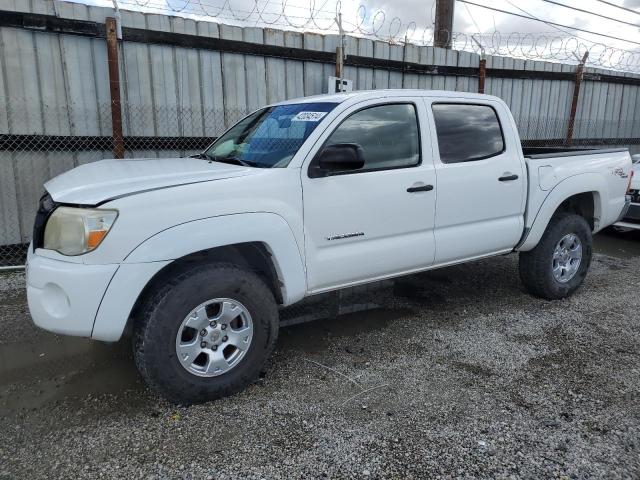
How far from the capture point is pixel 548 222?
4750 mm

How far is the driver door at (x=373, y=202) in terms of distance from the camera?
3.33 m

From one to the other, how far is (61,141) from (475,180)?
494 cm

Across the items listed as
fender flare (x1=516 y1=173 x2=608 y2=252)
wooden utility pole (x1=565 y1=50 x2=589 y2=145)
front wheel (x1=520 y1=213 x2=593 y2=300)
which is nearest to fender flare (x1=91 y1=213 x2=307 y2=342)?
fender flare (x1=516 y1=173 x2=608 y2=252)

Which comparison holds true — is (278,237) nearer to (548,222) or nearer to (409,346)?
(409,346)

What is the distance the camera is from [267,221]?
3.07 m

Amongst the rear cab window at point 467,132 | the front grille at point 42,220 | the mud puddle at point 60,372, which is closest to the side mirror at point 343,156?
the rear cab window at point 467,132

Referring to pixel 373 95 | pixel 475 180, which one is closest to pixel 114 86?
pixel 373 95

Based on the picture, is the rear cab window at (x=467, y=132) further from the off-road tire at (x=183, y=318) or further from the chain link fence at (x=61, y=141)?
the chain link fence at (x=61, y=141)

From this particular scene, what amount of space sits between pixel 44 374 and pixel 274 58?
18.2 feet

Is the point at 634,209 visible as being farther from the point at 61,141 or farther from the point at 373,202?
the point at 61,141

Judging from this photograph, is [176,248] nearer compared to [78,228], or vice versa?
[78,228]

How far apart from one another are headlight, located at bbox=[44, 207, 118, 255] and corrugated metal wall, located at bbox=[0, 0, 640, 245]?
3739 millimetres

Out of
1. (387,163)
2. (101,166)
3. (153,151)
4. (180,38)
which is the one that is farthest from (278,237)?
(180,38)

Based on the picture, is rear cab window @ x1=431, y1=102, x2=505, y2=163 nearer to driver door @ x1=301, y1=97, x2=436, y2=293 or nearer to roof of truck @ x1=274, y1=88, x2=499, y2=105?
roof of truck @ x1=274, y1=88, x2=499, y2=105
